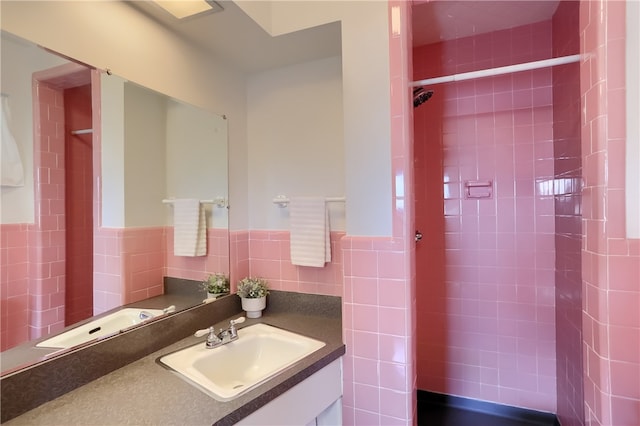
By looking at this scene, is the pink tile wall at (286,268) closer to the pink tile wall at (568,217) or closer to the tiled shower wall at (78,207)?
the tiled shower wall at (78,207)

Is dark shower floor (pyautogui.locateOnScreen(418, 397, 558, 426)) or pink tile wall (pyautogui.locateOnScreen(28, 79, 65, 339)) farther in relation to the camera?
dark shower floor (pyautogui.locateOnScreen(418, 397, 558, 426))

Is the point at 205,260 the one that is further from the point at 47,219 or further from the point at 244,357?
the point at 47,219

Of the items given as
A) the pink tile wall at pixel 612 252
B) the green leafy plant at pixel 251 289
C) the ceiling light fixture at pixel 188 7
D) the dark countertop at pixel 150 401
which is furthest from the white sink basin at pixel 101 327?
the pink tile wall at pixel 612 252

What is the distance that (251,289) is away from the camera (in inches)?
70.7

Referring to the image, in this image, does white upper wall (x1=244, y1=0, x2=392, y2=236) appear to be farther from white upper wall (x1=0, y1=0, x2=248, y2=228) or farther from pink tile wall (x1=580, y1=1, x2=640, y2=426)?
pink tile wall (x1=580, y1=1, x2=640, y2=426)

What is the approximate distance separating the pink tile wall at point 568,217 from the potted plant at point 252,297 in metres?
1.53

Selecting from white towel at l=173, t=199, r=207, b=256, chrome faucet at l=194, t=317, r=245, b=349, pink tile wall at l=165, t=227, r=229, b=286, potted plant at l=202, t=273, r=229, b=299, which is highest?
white towel at l=173, t=199, r=207, b=256

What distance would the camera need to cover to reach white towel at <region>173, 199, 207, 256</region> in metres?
1.54

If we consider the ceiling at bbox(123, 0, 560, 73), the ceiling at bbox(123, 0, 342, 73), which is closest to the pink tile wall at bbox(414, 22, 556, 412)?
the ceiling at bbox(123, 0, 560, 73)

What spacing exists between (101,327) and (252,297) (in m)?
0.74

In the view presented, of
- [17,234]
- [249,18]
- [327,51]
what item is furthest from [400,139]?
[17,234]

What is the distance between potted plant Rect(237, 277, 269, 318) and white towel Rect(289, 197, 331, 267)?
0.82 feet

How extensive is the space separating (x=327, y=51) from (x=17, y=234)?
1522mm

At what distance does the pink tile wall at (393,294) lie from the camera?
4.29 ft
